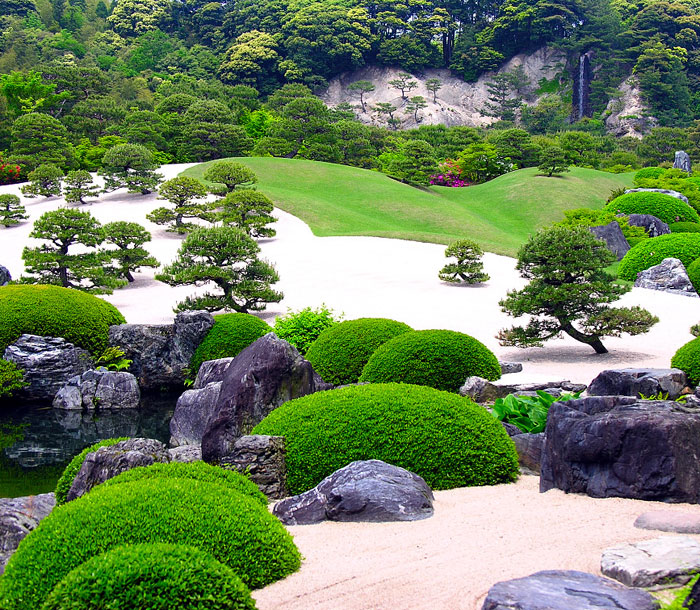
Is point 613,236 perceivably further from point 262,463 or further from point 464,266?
point 262,463

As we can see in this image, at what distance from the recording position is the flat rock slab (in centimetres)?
395

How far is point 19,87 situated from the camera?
46.9 m

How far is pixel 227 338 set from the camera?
12.9 meters

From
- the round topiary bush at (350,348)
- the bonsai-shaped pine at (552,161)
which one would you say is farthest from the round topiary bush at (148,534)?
the bonsai-shaped pine at (552,161)

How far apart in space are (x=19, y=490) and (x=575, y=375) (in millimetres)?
8211

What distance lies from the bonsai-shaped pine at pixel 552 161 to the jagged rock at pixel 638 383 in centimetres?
3464

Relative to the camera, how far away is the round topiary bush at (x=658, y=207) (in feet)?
92.3

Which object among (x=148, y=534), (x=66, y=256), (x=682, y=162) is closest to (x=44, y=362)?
(x=66, y=256)

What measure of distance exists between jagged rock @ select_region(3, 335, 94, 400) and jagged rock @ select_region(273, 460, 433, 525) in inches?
352

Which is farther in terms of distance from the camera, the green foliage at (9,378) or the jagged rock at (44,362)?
the jagged rock at (44,362)

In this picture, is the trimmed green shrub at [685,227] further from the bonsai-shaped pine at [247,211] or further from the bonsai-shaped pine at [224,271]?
the bonsai-shaped pine at [224,271]

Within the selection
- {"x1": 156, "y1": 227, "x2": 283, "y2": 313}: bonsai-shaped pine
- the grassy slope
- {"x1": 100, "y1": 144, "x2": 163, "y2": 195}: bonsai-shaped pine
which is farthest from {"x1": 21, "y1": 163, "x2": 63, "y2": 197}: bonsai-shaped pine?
{"x1": 156, "y1": 227, "x2": 283, "y2": 313}: bonsai-shaped pine

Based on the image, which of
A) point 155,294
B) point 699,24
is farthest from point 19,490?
point 699,24

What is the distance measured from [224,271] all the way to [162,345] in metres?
3.79
